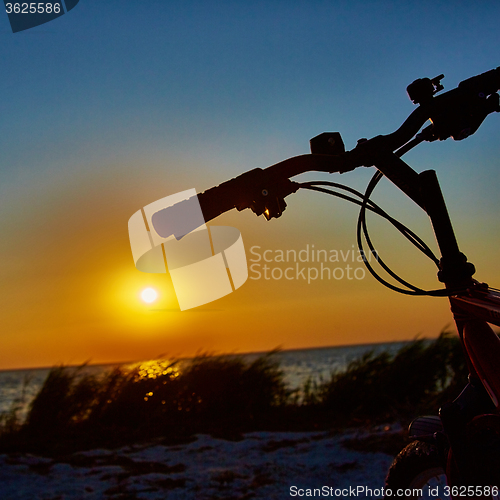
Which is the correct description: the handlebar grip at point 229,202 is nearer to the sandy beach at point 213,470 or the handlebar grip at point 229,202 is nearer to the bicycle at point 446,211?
the bicycle at point 446,211

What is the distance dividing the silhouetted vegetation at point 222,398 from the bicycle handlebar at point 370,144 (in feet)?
20.0

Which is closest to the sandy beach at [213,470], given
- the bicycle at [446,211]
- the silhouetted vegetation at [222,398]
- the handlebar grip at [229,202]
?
the silhouetted vegetation at [222,398]

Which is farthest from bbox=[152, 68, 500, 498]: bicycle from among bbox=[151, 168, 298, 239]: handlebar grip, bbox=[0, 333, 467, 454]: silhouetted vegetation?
bbox=[0, 333, 467, 454]: silhouetted vegetation

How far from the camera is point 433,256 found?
204 cm

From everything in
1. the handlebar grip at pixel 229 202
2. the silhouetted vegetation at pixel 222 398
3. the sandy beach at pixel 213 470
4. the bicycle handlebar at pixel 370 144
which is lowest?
the sandy beach at pixel 213 470

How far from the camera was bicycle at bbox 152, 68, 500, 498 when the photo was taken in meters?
1.69

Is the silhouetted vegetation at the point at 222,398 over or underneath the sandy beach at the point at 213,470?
over

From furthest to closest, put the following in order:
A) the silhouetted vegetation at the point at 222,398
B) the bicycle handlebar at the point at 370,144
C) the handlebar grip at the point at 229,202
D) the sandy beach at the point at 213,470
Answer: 1. the silhouetted vegetation at the point at 222,398
2. the sandy beach at the point at 213,470
3. the bicycle handlebar at the point at 370,144
4. the handlebar grip at the point at 229,202

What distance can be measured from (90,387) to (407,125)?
726cm

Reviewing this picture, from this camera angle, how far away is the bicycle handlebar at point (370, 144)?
1.76 metres

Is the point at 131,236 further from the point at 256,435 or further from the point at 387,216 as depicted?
the point at 256,435

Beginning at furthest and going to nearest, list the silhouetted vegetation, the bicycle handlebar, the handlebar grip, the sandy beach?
1. the silhouetted vegetation
2. the sandy beach
3. the bicycle handlebar
4. the handlebar grip

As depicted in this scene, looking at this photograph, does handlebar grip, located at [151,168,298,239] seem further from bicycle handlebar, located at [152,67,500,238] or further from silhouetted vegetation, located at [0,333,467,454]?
silhouetted vegetation, located at [0,333,467,454]

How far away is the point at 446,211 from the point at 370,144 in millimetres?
430
